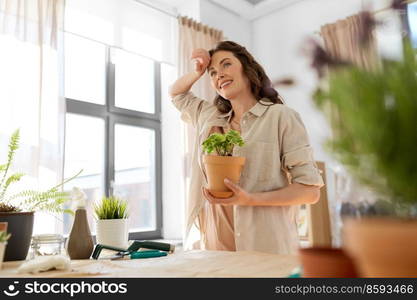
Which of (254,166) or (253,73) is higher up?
(253,73)

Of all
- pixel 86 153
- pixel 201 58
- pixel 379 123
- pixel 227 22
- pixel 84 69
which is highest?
pixel 227 22

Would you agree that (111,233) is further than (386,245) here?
Yes

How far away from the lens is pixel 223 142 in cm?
117

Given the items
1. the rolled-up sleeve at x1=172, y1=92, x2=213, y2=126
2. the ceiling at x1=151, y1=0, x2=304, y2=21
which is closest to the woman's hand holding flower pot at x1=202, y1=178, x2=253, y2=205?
the rolled-up sleeve at x1=172, y1=92, x2=213, y2=126

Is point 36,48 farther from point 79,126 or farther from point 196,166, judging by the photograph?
point 196,166

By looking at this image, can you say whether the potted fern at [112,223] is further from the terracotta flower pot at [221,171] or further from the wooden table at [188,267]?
the terracotta flower pot at [221,171]

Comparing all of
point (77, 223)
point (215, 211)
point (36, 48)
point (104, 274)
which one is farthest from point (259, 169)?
point (36, 48)

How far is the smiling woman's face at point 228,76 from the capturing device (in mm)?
1557

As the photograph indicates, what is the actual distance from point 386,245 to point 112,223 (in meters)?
1.08

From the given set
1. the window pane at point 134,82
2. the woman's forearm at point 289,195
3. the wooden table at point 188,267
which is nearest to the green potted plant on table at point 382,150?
the wooden table at point 188,267

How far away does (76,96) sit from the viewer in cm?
293

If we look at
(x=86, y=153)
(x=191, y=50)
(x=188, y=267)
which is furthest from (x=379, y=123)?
(x=191, y=50)

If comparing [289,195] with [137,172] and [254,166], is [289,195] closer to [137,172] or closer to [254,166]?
[254,166]

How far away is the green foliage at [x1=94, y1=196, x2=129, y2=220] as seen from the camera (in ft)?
4.30
